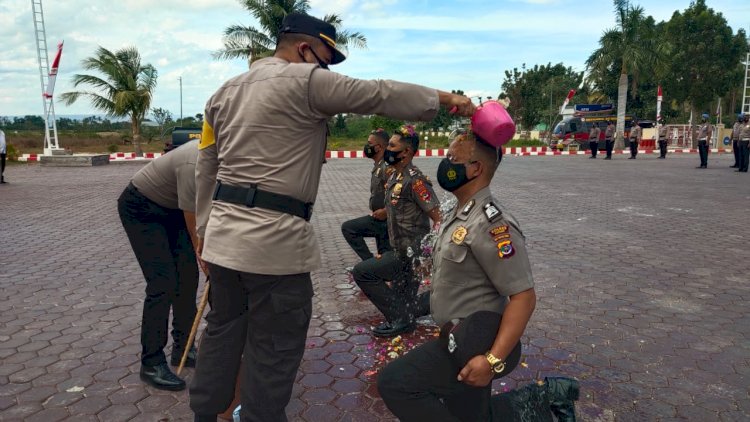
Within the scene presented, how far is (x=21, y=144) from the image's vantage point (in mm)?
36406

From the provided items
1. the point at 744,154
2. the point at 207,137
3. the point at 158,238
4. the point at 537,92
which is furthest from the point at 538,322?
the point at 537,92

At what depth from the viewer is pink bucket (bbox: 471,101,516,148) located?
222 centimetres

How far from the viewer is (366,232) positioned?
5.43 m

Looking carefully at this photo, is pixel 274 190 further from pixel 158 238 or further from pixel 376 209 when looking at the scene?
pixel 376 209

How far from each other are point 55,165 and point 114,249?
62.6 ft

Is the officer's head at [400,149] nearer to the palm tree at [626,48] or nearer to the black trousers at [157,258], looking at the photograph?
the black trousers at [157,258]

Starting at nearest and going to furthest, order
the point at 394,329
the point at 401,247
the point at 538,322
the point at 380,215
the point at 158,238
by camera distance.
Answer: the point at 158,238
the point at 394,329
the point at 401,247
the point at 538,322
the point at 380,215

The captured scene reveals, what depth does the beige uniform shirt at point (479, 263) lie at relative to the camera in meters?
2.21

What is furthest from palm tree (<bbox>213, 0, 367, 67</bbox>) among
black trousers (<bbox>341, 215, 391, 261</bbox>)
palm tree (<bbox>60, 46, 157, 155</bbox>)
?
black trousers (<bbox>341, 215, 391, 261</bbox>)

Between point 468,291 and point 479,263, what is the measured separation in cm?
14

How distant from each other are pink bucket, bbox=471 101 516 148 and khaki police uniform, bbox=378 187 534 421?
273 mm

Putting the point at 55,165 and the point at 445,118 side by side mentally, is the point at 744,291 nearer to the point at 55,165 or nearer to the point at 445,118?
the point at 55,165

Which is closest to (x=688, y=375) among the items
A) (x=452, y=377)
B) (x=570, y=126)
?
(x=452, y=377)

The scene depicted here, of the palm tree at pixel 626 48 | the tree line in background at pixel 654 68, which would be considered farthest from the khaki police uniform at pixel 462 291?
the palm tree at pixel 626 48
